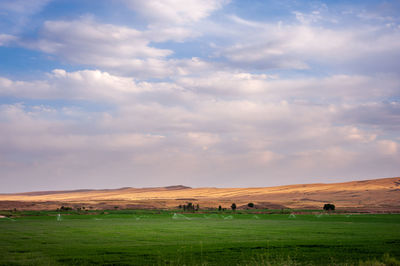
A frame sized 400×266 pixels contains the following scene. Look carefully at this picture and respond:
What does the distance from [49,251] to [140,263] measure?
8070mm

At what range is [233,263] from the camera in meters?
21.9

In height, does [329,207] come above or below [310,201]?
above

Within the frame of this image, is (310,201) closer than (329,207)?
No

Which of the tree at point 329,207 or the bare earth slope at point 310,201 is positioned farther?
the bare earth slope at point 310,201

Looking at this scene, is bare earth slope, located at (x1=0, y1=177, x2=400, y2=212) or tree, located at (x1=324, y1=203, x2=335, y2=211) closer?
tree, located at (x1=324, y1=203, x2=335, y2=211)

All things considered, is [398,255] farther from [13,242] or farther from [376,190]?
[376,190]

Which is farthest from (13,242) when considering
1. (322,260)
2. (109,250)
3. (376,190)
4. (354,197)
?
(376,190)

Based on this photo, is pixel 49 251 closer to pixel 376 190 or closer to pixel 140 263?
pixel 140 263

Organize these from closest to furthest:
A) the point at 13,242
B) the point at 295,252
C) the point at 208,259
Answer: the point at 208,259 → the point at 295,252 → the point at 13,242

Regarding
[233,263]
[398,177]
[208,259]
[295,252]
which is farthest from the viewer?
[398,177]

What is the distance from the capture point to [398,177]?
19512cm

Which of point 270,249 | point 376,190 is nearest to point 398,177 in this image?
point 376,190

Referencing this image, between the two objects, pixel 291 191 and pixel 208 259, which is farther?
pixel 291 191

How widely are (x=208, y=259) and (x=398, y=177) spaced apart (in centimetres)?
19441
